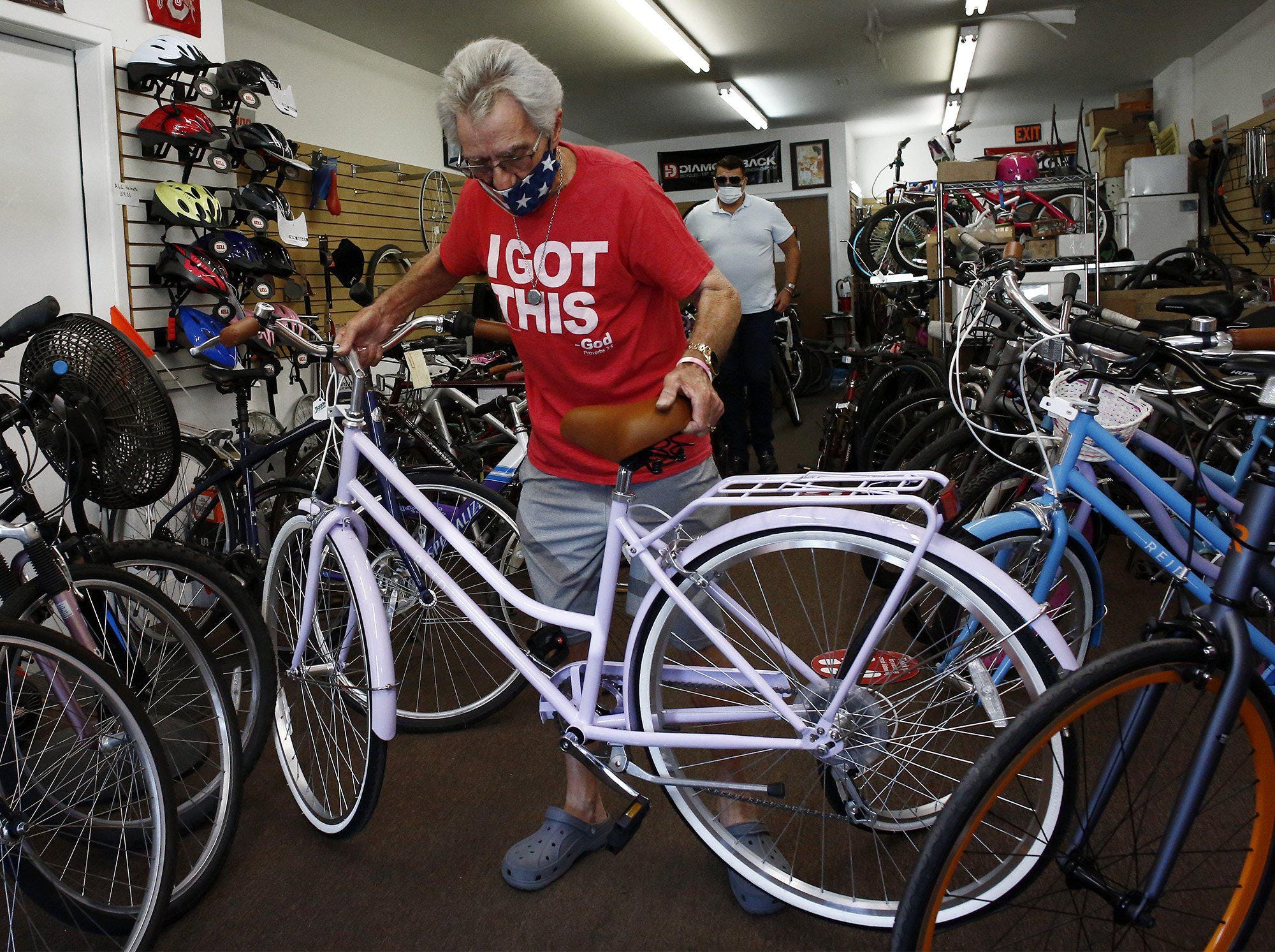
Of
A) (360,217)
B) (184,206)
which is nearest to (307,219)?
(360,217)

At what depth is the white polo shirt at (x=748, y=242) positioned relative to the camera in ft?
17.0

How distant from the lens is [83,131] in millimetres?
3479

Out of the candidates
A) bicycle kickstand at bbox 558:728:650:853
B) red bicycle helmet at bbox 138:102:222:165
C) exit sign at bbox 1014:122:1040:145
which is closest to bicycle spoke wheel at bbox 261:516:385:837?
bicycle kickstand at bbox 558:728:650:853

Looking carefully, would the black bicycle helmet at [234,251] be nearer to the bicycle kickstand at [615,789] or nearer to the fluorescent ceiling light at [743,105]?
the bicycle kickstand at [615,789]

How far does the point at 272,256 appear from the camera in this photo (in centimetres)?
409

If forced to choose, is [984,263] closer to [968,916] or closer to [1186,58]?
[968,916]

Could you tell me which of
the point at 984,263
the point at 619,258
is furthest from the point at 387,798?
the point at 984,263

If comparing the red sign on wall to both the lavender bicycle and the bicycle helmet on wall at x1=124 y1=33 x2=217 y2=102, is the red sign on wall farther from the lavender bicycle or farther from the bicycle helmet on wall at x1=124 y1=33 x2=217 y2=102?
the lavender bicycle

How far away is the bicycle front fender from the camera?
178 cm

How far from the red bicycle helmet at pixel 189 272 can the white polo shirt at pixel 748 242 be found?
2.44 meters

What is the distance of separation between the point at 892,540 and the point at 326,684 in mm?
1280

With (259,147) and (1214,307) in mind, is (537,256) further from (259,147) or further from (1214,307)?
(259,147)

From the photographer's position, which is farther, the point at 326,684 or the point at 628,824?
the point at 326,684

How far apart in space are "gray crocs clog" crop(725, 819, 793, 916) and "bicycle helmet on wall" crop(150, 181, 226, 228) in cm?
315
